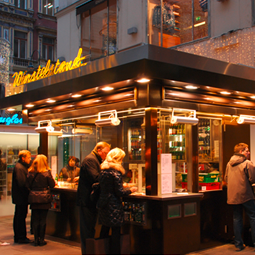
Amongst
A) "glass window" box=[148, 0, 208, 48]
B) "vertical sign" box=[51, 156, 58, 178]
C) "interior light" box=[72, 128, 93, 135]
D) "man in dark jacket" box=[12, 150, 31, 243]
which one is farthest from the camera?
"glass window" box=[148, 0, 208, 48]

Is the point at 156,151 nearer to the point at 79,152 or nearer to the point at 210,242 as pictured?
the point at 210,242

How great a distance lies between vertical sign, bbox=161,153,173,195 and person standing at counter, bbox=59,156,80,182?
2.80 m

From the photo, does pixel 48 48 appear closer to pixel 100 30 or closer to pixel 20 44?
pixel 20 44

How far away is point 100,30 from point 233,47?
5.74 metres

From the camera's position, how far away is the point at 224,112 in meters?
7.02

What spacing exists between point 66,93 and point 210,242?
390 cm

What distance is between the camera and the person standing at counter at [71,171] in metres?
8.20

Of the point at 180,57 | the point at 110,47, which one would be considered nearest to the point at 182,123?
the point at 180,57

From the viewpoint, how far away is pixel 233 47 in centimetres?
984

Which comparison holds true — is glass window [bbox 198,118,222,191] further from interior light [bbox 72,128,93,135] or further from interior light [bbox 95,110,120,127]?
interior light [bbox 72,128,93,135]

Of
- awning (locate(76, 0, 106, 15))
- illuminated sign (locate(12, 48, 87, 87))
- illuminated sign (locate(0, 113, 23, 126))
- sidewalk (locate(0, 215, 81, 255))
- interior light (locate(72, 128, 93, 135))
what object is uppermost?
awning (locate(76, 0, 106, 15))

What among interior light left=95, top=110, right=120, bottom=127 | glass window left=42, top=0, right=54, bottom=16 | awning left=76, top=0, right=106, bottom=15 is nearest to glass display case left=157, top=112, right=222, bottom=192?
interior light left=95, top=110, right=120, bottom=127

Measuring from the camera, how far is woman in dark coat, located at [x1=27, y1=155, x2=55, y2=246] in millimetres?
7121

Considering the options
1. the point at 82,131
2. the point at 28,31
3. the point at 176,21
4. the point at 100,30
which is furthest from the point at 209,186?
the point at 28,31
